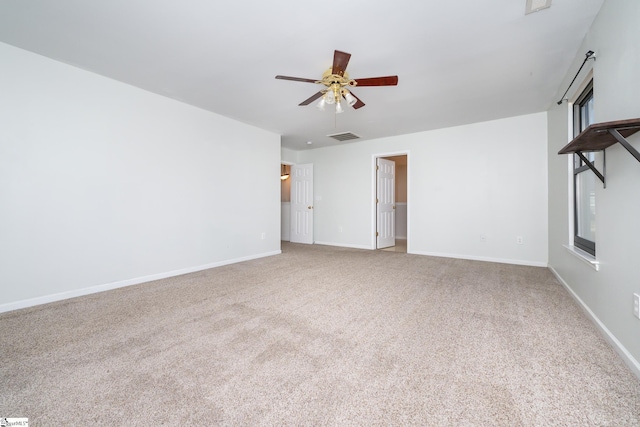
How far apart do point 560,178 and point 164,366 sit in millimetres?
4552

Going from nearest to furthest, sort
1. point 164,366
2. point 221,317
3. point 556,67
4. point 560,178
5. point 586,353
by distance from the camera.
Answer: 1. point 164,366
2. point 586,353
3. point 221,317
4. point 556,67
5. point 560,178

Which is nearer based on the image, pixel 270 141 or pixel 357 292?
pixel 357 292

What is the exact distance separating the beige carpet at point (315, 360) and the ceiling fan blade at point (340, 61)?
6.99 feet

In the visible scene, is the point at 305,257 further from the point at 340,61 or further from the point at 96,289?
the point at 340,61

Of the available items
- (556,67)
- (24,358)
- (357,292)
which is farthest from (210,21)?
(556,67)

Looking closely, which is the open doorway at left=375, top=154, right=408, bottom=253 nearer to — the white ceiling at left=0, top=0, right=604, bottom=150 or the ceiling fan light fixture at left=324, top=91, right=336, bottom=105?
the white ceiling at left=0, top=0, right=604, bottom=150

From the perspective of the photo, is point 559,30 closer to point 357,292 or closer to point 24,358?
point 357,292

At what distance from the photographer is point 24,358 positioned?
1.70 metres

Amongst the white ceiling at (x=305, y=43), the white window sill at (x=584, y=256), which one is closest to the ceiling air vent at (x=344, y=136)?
the white ceiling at (x=305, y=43)

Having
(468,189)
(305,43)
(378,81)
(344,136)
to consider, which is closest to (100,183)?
(305,43)

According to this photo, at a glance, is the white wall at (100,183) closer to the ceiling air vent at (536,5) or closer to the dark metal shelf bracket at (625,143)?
the ceiling air vent at (536,5)

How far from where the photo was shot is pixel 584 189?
2.73 m

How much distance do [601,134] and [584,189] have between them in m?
1.44

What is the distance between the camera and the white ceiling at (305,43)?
2014 mm
